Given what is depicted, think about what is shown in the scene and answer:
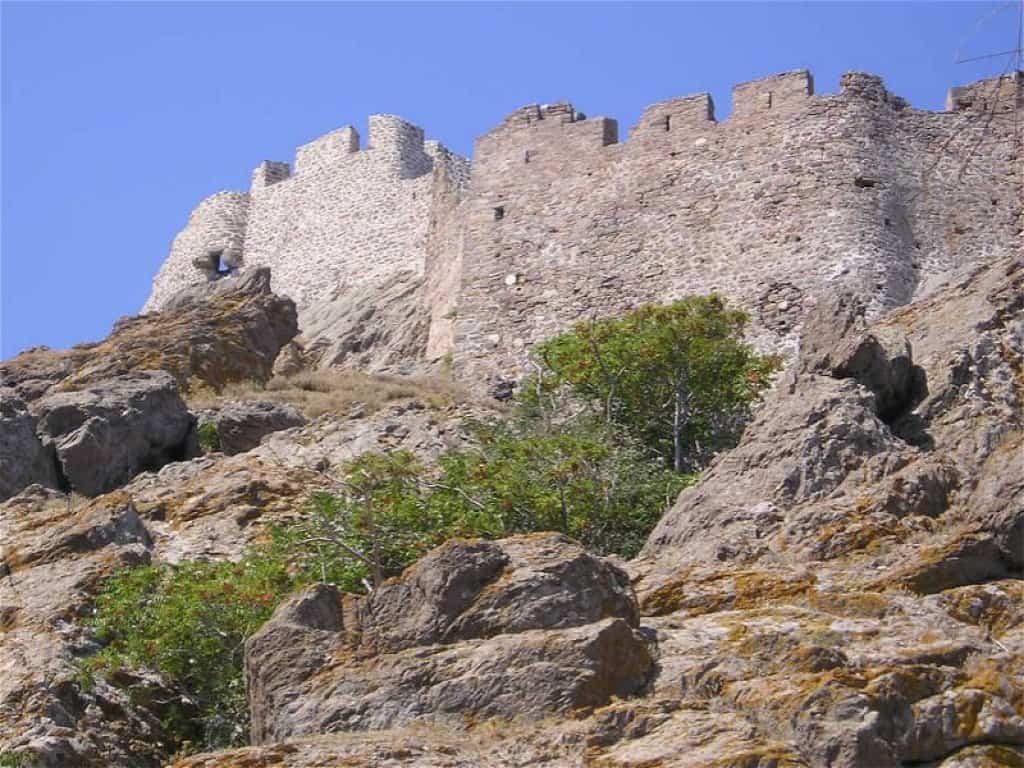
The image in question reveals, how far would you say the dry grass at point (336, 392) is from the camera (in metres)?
25.9

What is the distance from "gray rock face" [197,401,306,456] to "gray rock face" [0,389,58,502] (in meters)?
2.04

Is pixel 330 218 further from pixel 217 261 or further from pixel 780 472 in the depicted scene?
pixel 780 472

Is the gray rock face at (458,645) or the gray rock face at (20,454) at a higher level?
the gray rock face at (20,454)

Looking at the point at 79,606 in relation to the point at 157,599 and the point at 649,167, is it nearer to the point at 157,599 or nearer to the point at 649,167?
the point at 157,599

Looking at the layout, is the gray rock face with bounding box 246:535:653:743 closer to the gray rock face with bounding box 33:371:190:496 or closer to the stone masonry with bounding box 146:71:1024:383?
the gray rock face with bounding box 33:371:190:496

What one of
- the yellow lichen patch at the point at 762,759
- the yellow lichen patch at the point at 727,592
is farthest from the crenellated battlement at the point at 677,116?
the yellow lichen patch at the point at 762,759

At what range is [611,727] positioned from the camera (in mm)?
11500

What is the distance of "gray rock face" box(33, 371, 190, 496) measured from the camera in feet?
76.1

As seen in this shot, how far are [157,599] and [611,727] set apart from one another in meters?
6.37

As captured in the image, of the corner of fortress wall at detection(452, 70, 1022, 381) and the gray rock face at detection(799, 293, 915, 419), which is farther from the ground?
the corner of fortress wall at detection(452, 70, 1022, 381)

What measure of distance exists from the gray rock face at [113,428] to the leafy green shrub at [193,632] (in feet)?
19.3

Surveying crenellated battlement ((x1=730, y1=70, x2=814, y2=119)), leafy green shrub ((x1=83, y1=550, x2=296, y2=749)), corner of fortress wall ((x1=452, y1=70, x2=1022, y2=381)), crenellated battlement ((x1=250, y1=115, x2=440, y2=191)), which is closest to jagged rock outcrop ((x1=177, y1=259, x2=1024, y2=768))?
leafy green shrub ((x1=83, y1=550, x2=296, y2=749))

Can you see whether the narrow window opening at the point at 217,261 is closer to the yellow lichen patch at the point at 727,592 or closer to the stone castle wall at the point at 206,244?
the stone castle wall at the point at 206,244

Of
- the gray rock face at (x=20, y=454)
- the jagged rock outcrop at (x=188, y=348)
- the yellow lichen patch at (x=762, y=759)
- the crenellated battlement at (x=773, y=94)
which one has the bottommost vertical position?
the yellow lichen patch at (x=762, y=759)
